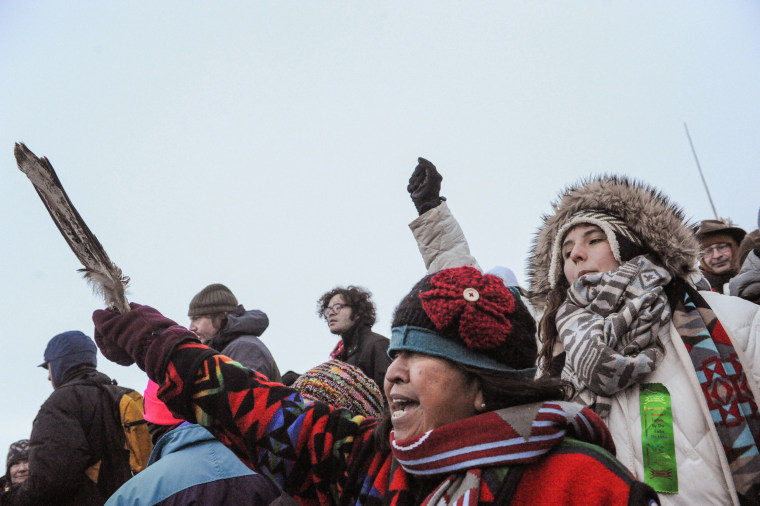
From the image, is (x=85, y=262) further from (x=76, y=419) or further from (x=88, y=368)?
(x=88, y=368)

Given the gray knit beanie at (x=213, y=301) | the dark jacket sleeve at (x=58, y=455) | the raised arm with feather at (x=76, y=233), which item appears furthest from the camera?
the gray knit beanie at (x=213, y=301)

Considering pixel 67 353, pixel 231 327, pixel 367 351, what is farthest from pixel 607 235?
pixel 67 353

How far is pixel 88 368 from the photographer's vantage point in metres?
4.36

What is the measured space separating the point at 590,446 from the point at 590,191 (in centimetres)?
A: 157

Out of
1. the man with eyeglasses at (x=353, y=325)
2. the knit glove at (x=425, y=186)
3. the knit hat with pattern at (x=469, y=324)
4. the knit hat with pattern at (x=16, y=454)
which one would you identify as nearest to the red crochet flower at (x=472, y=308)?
the knit hat with pattern at (x=469, y=324)

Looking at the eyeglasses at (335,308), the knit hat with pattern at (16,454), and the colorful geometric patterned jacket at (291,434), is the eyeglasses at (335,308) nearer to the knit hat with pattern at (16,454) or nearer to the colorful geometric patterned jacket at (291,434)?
the knit hat with pattern at (16,454)

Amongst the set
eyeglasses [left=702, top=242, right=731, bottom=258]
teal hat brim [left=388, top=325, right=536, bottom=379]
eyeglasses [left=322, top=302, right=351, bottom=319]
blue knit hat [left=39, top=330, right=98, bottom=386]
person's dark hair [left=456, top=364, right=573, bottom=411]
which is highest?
blue knit hat [left=39, top=330, right=98, bottom=386]

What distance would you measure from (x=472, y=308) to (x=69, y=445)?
3337mm

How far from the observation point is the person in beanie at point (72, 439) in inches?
146

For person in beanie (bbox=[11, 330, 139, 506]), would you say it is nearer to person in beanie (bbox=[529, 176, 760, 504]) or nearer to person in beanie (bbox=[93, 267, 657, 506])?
person in beanie (bbox=[93, 267, 657, 506])

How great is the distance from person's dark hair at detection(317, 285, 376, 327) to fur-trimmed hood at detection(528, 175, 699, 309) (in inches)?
84.6

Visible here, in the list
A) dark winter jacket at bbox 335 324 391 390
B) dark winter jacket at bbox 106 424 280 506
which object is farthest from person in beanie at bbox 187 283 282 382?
dark winter jacket at bbox 106 424 280 506

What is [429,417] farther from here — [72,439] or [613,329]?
[72,439]

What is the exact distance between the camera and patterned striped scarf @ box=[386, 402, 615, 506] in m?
1.40
